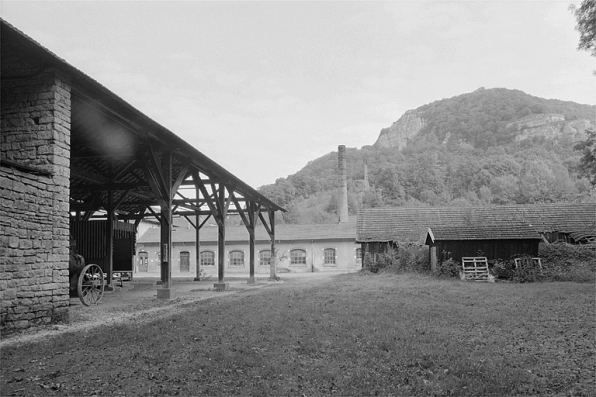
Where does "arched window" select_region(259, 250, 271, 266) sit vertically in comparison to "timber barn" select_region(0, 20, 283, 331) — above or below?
below

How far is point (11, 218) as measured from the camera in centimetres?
677

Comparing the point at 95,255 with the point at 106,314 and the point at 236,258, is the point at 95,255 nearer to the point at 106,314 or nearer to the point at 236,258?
the point at 106,314

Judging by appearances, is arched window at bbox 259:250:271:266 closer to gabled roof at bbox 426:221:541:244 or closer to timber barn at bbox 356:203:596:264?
timber barn at bbox 356:203:596:264

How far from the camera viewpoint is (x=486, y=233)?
20.3 m

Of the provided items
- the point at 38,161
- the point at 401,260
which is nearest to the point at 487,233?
the point at 401,260

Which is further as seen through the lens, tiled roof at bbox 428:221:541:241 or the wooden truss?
tiled roof at bbox 428:221:541:241

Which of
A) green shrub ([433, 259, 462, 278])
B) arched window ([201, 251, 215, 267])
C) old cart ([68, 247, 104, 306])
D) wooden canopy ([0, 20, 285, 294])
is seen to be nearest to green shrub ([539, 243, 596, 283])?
green shrub ([433, 259, 462, 278])

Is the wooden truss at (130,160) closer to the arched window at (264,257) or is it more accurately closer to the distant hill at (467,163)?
the arched window at (264,257)

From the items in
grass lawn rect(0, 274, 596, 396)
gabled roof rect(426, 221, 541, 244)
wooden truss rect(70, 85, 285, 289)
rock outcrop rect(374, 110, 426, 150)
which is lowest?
grass lawn rect(0, 274, 596, 396)

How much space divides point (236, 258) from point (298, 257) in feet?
14.9

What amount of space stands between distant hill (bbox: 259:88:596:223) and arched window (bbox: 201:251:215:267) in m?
25.3

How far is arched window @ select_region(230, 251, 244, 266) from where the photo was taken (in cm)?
3400

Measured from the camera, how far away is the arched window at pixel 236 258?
3400 centimetres

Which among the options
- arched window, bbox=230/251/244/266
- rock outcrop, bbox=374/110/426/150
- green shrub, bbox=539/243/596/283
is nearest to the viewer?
green shrub, bbox=539/243/596/283
